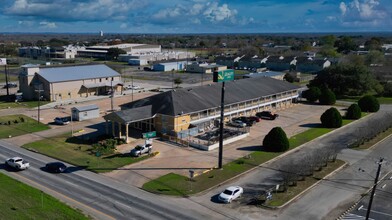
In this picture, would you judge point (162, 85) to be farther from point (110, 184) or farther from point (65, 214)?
point (65, 214)

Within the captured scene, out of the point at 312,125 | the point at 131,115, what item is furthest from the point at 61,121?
the point at 312,125

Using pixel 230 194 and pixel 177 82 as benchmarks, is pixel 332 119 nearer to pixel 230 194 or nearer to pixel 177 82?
pixel 230 194

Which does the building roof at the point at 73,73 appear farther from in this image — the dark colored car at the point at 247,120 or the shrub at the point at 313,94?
the shrub at the point at 313,94

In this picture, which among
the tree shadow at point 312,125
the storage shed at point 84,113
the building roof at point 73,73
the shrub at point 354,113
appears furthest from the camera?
the building roof at point 73,73

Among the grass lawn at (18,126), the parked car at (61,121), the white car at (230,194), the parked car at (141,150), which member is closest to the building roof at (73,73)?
the grass lawn at (18,126)

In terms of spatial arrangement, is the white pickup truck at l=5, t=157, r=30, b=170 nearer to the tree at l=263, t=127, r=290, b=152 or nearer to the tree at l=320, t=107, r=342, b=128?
the tree at l=263, t=127, r=290, b=152

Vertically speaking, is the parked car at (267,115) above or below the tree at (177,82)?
below
